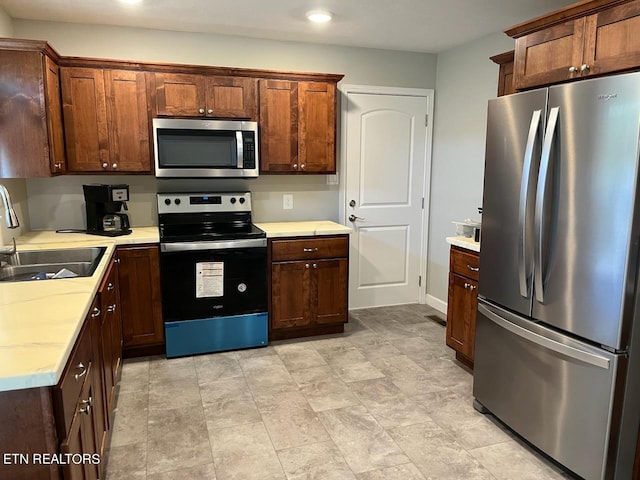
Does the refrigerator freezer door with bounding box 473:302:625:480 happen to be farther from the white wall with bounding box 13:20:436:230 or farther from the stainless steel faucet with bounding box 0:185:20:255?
the stainless steel faucet with bounding box 0:185:20:255

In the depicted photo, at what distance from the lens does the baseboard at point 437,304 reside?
451 cm

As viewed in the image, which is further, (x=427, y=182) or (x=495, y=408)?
(x=427, y=182)

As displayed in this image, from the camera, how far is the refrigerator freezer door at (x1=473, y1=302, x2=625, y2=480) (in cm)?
196

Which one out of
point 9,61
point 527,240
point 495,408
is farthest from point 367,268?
point 9,61

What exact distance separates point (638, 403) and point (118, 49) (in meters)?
3.90

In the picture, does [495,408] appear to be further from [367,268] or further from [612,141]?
[367,268]

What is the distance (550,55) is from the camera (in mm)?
2232

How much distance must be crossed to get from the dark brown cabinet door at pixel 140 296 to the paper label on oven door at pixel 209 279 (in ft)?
0.92

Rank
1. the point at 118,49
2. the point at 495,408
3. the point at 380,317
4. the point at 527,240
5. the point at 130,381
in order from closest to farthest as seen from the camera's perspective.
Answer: the point at 527,240 → the point at 495,408 → the point at 130,381 → the point at 118,49 → the point at 380,317

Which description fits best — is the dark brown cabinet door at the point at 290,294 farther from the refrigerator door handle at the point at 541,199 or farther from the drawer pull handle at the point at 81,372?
the drawer pull handle at the point at 81,372

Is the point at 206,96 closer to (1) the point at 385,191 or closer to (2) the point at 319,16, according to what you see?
(2) the point at 319,16

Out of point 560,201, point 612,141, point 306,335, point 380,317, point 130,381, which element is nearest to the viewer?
point 612,141

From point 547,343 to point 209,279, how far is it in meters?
2.23

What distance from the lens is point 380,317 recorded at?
4.36 metres
